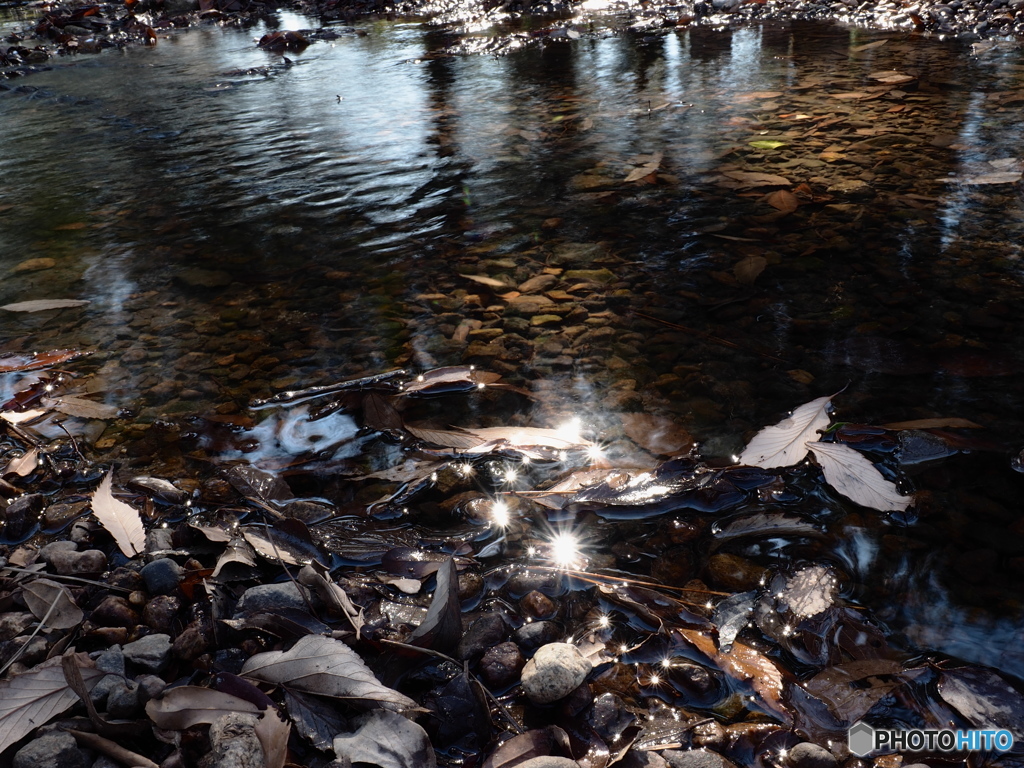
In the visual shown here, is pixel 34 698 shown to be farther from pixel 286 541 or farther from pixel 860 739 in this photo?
pixel 860 739

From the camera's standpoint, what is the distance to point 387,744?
3.35 feet

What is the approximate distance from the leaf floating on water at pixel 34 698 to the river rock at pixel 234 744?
249 millimetres

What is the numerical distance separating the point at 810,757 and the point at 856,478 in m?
0.68

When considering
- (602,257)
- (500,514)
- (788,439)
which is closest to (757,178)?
(602,257)

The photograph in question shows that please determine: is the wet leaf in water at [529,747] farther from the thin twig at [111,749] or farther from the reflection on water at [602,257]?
the reflection on water at [602,257]

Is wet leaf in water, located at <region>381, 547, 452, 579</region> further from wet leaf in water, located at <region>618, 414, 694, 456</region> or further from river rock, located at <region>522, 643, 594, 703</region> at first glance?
wet leaf in water, located at <region>618, 414, 694, 456</region>

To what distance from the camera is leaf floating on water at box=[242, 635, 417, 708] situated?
3.51 feet

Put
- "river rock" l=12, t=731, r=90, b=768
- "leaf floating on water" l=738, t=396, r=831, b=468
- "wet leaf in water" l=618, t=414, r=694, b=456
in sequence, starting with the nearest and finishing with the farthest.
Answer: "river rock" l=12, t=731, r=90, b=768 → "leaf floating on water" l=738, t=396, r=831, b=468 → "wet leaf in water" l=618, t=414, r=694, b=456

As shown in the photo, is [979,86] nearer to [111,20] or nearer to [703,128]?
[703,128]

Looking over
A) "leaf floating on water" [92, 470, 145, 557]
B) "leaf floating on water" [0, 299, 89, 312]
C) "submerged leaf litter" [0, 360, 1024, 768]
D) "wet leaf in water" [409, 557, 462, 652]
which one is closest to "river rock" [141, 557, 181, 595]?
"submerged leaf litter" [0, 360, 1024, 768]

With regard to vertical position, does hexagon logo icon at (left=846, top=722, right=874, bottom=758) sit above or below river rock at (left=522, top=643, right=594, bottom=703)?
below

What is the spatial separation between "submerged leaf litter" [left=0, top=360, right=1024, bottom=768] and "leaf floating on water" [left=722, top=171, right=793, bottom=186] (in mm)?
1634

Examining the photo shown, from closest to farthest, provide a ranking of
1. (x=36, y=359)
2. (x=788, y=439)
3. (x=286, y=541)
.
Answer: (x=286, y=541)
(x=788, y=439)
(x=36, y=359)

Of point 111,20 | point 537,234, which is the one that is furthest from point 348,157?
point 111,20
